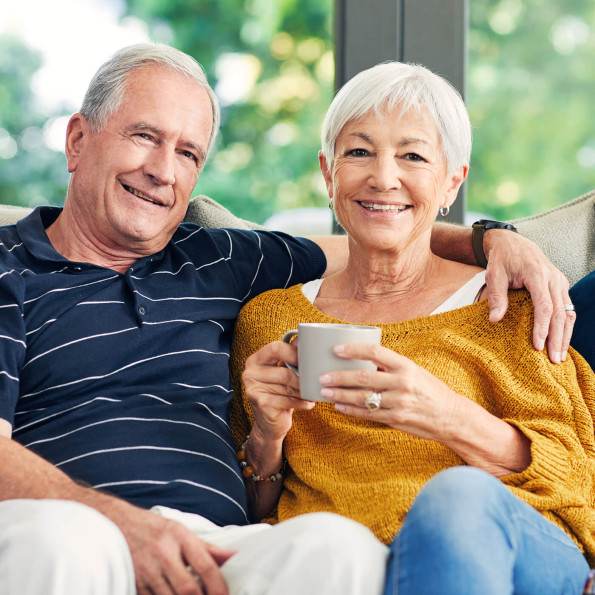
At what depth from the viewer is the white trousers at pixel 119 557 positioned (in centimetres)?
91

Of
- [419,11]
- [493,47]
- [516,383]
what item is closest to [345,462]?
[516,383]

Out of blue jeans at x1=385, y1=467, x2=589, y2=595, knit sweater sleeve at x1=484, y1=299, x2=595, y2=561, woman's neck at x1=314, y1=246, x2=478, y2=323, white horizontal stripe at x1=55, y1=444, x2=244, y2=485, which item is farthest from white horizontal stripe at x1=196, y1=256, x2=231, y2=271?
blue jeans at x1=385, y1=467, x2=589, y2=595

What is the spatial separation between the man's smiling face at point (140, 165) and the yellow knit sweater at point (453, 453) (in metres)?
0.38

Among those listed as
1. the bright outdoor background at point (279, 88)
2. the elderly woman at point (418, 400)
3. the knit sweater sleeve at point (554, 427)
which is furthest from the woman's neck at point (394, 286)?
the bright outdoor background at point (279, 88)

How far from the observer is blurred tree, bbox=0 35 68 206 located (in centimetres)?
302

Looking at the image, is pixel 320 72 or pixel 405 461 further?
pixel 320 72

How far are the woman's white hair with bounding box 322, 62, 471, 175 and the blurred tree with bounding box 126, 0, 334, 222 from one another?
1214mm

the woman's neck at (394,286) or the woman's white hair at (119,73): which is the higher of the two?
the woman's white hair at (119,73)

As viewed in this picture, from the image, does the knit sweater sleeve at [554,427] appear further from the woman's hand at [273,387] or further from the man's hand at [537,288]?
the woman's hand at [273,387]

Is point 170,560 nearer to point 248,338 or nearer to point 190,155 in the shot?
point 248,338

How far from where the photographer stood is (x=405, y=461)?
4.42 ft

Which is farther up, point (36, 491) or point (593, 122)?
point (593, 122)

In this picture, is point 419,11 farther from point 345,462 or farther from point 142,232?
point 345,462

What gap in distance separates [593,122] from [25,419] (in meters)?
2.14
